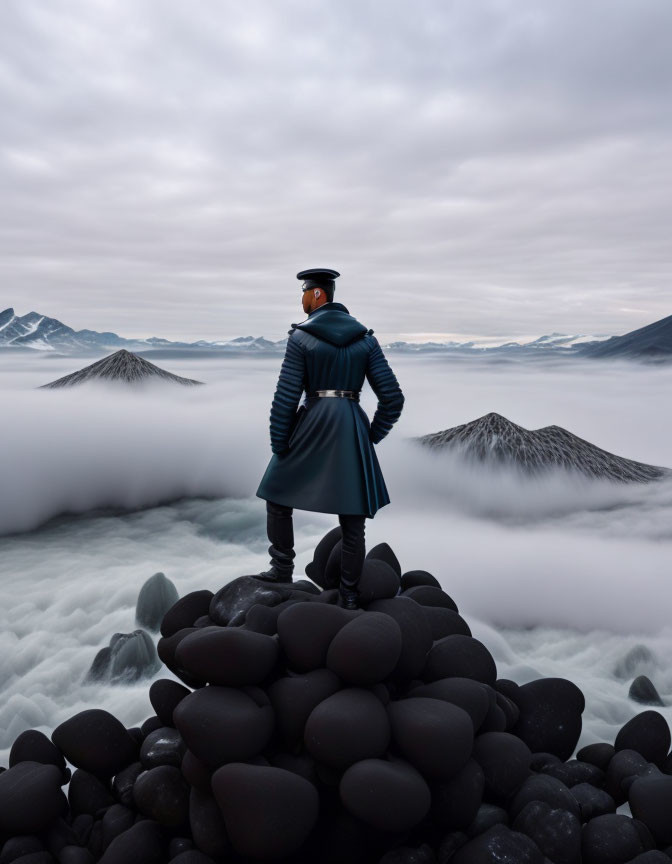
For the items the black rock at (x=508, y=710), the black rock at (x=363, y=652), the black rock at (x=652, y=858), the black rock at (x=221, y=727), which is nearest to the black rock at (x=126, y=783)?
the black rock at (x=221, y=727)

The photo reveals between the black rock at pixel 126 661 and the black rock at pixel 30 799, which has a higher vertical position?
the black rock at pixel 30 799

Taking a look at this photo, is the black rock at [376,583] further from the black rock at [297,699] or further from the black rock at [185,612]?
the black rock at [185,612]

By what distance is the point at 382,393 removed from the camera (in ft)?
19.1

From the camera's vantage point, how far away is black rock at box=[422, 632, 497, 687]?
17.0ft

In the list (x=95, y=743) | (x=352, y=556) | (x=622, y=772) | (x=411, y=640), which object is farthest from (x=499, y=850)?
(x=95, y=743)

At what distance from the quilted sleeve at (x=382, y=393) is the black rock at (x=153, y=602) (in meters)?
4.14

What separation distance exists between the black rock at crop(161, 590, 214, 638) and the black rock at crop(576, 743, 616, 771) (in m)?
3.63

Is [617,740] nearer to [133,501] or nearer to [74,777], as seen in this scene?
[74,777]

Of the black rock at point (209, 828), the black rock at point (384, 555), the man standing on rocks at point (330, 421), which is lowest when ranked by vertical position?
the black rock at point (209, 828)

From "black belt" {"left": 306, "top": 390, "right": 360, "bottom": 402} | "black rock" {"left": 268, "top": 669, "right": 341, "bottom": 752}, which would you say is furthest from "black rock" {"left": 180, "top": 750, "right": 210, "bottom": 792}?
"black belt" {"left": 306, "top": 390, "right": 360, "bottom": 402}

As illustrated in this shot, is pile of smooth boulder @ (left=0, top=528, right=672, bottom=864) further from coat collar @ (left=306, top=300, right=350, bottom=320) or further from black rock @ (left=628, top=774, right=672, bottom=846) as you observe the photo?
coat collar @ (left=306, top=300, right=350, bottom=320)

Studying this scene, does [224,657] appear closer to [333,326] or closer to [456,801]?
[456,801]

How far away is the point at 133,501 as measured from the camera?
54.3 feet

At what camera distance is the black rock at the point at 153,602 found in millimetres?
8328
